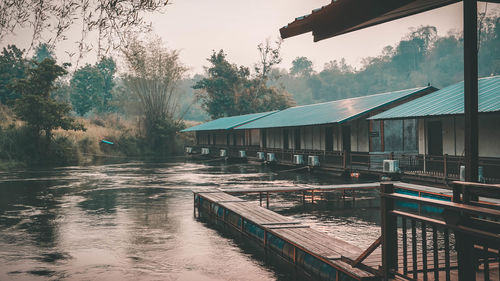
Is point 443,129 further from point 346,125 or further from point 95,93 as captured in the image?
point 95,93

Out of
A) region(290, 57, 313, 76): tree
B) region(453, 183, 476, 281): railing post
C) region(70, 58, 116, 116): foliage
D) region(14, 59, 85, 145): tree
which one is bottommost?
region(453, 183, 476, 281): railing post

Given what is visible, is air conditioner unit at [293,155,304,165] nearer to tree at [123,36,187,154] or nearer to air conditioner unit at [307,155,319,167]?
air conditioner unit at [307,155,319,167]

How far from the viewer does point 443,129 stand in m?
20.8

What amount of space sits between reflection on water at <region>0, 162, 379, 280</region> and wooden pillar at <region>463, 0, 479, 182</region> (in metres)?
3.56

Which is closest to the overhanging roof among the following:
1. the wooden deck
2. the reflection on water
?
the wooden deck

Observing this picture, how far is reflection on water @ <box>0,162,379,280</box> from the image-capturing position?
8125mm

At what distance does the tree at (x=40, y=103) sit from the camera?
136ft

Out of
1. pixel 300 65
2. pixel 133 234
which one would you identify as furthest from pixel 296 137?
pixel 300 65

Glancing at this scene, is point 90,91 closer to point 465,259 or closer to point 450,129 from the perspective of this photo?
point 450,129

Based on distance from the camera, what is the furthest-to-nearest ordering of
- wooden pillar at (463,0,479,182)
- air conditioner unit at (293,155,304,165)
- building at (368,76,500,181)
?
air conditioner unit at (293,155,304,165) < building at (368,76,500,181) < wooden pillar at (463,0,479,182)

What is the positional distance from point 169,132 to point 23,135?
21701 mm

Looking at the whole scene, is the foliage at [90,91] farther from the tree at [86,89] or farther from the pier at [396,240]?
the pier at [396,240]

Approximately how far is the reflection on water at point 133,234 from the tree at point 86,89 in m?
69.2

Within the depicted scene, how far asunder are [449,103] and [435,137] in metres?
2.22
